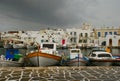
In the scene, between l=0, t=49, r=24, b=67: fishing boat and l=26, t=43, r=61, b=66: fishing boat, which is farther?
l=26, t=43, r=61, b=66: fishing boat

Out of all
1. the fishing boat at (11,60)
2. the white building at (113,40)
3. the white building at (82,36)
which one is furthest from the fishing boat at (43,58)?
the white building at (82,36)

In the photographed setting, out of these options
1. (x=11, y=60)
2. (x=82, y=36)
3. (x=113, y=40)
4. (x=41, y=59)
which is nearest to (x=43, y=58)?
(x=41, y=59)

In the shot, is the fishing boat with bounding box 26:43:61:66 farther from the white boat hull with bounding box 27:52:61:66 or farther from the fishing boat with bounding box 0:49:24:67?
the fishing boat with bounding box 0:49:24:67

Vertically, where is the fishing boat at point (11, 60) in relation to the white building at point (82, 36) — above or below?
below

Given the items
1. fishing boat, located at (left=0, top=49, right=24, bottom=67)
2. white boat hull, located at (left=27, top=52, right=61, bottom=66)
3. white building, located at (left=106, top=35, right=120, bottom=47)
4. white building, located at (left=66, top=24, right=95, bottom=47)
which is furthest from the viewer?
A: white building, located at (left=66, top=24, right=95, bottom=47)

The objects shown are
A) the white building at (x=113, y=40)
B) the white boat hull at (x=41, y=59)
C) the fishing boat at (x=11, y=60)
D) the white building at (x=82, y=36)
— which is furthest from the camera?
the white building at (x=82, y=36)

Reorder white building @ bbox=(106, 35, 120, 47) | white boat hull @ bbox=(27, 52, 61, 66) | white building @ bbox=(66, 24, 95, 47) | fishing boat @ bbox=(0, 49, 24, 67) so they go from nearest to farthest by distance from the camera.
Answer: fishing boat @ bbox=(0, 49, 24, 67), white boat hull @ bbox=(27, 52, 61, 66), white building @ bbox=(106, 35, 120, 47), white building @ bbox=(66, 24, 95, 47)

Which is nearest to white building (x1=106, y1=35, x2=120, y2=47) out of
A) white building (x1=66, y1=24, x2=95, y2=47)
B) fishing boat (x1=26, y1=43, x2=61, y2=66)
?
white building (x1=66, y1=24, x2=95, y2=47)

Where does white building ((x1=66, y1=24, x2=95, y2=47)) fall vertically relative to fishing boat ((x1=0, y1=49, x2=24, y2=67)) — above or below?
above

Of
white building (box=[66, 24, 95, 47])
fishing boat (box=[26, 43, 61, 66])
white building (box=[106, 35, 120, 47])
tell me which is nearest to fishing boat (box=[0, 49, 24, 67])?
fishing boat (box=[26, 43, 61, 66])

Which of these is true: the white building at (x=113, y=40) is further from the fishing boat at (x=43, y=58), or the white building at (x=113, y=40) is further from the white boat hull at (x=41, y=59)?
the white boat hull at (x=41, y=59)

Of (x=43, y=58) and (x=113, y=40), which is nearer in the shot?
(x=43, y=58)

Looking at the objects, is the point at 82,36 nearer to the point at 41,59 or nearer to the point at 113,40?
the point at 113,40

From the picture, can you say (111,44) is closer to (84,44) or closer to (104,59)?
(84,44)
